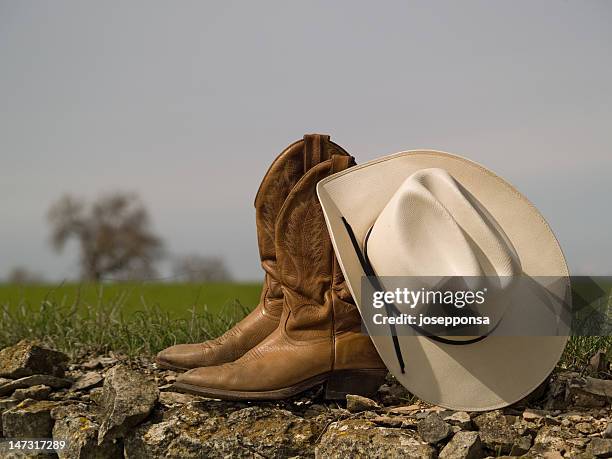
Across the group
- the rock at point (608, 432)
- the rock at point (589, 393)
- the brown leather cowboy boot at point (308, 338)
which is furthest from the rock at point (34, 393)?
the rock at point (608, 432)

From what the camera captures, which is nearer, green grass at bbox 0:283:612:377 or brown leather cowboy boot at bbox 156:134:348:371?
brown leather cowboy boot at bbox 156:134:348:371

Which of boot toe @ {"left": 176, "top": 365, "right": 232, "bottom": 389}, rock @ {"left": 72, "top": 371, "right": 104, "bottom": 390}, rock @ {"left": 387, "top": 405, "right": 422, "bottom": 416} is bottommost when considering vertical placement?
rock @ {"left": 387, "top": 405, "right": 422, "bottom": 416}

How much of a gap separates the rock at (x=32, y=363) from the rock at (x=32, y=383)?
8 cm

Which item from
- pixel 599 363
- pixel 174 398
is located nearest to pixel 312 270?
pixel 174 398

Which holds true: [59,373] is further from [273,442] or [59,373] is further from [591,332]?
[591,332]

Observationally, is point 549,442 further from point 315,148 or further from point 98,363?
point 98,363

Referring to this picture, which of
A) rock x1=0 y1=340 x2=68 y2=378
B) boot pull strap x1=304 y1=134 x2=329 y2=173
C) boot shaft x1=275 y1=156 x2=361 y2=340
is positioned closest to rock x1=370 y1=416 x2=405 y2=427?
boot shaft x1=275 y1=156 x2=361 y2=340

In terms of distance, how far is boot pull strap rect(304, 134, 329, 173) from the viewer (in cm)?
336

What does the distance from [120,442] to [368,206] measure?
1606 millimetres

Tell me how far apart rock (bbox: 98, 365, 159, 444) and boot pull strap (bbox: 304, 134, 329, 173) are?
4.22 ft

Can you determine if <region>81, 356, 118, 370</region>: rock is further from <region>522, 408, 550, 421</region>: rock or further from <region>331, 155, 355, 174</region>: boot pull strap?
<region>522, 408, 550, 421</region>: rock

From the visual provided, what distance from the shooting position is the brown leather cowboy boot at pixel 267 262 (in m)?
3.39

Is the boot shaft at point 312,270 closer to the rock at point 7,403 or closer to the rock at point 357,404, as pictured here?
the rock at point 357,404

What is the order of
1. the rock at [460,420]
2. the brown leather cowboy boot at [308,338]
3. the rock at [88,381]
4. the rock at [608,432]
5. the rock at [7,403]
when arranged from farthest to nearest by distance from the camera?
1. the rock at [88,381]
2. the rock at [7,403]
3. the brown leather cowboy boot at [308,338]
4. the rock at [460,420]
5. the rock at [608,432]
